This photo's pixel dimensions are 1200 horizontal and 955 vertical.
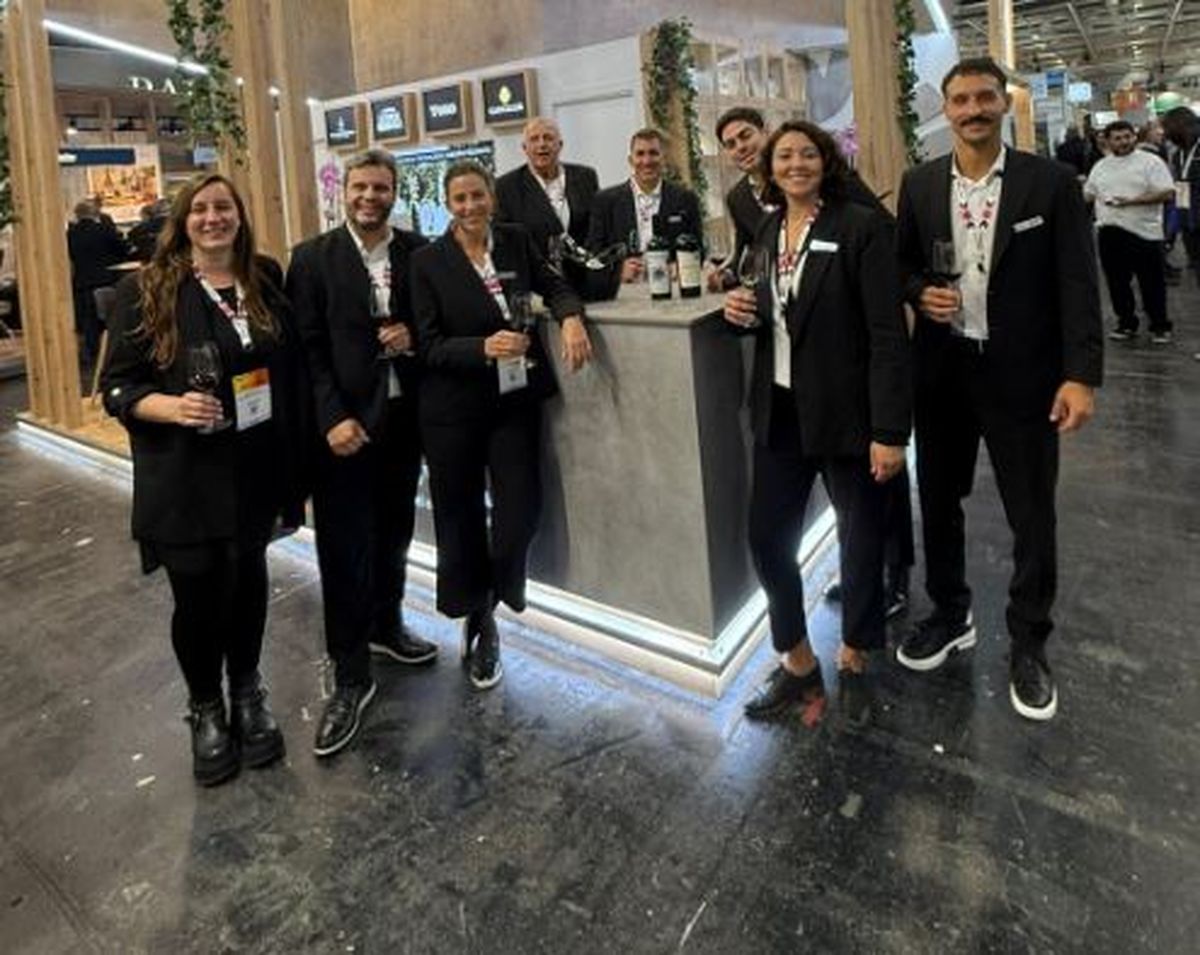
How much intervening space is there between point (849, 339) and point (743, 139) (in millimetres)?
1242

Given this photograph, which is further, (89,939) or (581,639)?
(581,639)

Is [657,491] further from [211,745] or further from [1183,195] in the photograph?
[1183,195]

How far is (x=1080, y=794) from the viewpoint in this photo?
6.39ft

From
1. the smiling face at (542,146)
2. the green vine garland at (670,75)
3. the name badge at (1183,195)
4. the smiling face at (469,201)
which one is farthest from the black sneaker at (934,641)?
the green vine garland at (670,75)

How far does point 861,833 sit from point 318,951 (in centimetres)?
110

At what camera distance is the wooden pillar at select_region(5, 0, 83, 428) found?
5.57 metres

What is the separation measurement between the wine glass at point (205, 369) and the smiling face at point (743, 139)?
5.96 feet

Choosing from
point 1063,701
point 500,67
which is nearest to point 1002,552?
point 1063,701

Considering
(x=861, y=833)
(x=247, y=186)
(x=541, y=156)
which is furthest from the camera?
(x=247, y=186)

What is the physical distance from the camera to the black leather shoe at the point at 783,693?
2.33 m

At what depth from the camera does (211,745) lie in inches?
89.1

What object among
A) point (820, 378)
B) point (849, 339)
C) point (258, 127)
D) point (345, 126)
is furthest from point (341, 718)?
point (345, 126)

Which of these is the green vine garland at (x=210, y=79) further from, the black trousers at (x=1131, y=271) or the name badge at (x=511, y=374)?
the black trousers at (x=1131, y=271)

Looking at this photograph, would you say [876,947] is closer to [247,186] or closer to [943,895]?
[943,895]
